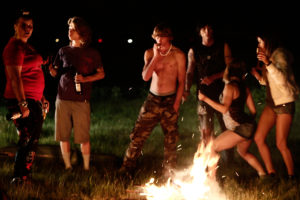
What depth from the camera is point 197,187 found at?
543 centimetres

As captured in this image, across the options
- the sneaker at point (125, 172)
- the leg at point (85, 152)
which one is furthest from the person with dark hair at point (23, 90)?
the sneaker at point (125, 172)

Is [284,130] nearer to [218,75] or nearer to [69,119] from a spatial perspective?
[218,75]

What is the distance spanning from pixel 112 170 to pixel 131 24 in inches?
488

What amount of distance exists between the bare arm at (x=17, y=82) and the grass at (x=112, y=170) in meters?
1.13

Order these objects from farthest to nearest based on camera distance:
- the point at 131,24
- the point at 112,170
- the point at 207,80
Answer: the point at 131,24 → the point at 207,80 → the point at 112,170

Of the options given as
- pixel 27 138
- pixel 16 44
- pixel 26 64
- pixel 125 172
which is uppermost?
pixel 16 44

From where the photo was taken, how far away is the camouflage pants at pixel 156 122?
636cm

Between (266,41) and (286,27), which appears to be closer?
(266,41)

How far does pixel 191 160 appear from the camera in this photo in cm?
771

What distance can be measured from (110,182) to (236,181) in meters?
1.92

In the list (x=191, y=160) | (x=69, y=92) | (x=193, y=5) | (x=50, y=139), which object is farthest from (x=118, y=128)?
(x=193, y=5)

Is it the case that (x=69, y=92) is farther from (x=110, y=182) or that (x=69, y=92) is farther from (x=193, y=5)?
(x=193, y=5)

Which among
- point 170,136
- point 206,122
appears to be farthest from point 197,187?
point 206,122

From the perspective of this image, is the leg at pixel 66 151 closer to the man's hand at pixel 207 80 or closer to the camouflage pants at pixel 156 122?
the camouflage pants at pixel 156 122
